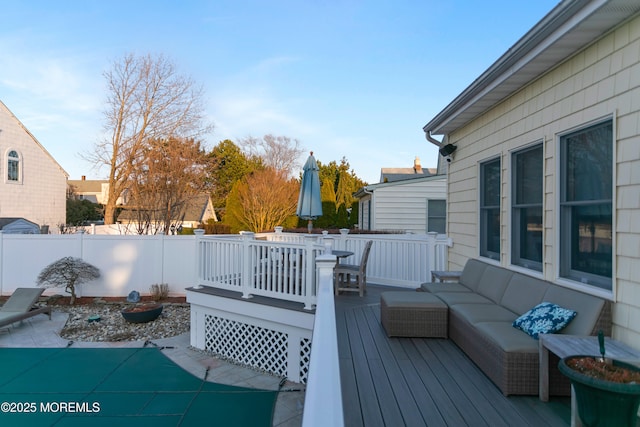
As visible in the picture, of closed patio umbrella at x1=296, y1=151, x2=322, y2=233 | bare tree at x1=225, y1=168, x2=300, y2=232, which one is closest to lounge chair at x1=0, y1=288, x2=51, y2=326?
closed patio umbrella at x1=296, y1=151, x2=322, y2=233

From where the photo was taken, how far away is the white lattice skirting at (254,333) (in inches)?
224

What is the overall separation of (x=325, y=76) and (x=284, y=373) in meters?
11.2

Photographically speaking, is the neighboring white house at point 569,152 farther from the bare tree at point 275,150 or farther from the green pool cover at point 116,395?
the bare tree at point 275,150

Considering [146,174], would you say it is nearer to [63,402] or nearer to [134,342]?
[134,342]

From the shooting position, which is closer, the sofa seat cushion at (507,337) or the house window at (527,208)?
the sofa seat cushion at (507,337)

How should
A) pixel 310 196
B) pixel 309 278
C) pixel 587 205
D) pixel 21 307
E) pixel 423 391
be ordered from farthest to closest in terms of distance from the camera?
pixel 310 196 < pixel 21 307 < pixel 309 278 < pixel 587 205 < pixel 423 391

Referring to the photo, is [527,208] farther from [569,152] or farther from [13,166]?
[13,166]

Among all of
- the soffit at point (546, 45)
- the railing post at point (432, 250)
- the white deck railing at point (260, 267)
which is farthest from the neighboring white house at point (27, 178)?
the soffit at point (546, 45)

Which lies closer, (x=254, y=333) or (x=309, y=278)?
(x=309, y=278)

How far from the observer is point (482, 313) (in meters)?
3.39

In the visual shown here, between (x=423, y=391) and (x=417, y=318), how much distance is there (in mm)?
1164

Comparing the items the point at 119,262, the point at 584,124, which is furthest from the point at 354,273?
the point at 119,262

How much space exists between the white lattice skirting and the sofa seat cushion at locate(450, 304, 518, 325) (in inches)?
96.4

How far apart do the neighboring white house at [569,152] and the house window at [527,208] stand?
0.01 metres
